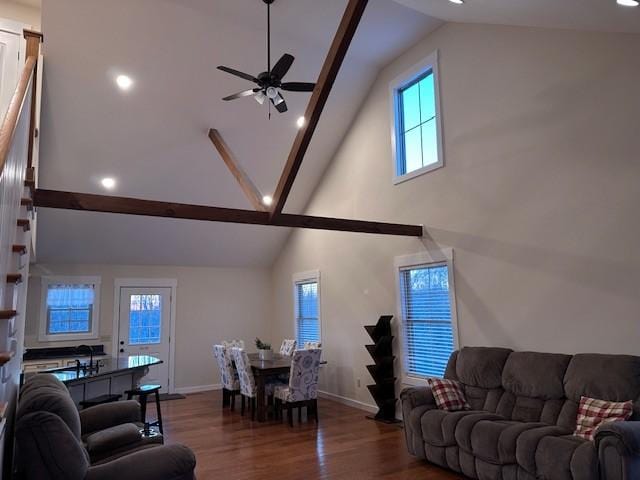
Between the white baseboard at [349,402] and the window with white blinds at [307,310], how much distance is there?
925 mm

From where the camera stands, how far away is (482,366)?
4508mm

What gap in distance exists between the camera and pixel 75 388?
4.91 m

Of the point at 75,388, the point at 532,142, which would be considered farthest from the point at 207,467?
the point at 532,142

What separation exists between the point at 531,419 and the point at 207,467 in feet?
9.94

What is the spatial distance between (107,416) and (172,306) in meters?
5.11

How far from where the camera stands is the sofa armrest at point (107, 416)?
3709 millimetres

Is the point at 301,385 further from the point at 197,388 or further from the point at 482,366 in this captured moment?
the point at 197,388

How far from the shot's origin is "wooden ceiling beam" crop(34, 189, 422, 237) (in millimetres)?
4062

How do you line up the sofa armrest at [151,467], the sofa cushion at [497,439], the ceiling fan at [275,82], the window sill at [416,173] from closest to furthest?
the sofa armrest at [151,467] < the sofa cushion at [497,439] < the ceiling fan at [275,82] < the window sill at [416,173]

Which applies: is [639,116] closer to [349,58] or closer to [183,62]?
[349,58]

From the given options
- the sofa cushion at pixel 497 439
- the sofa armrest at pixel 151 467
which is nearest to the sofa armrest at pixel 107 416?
the sofa armrest at pixel 151 467

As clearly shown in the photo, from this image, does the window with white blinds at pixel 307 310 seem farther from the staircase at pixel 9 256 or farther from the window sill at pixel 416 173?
the staircase at pixel 9 256

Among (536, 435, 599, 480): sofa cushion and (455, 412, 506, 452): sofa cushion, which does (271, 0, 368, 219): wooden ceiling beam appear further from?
(536, 435, 599, 480): sofa cushion

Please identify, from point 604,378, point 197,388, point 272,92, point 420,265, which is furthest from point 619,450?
point 197,388
